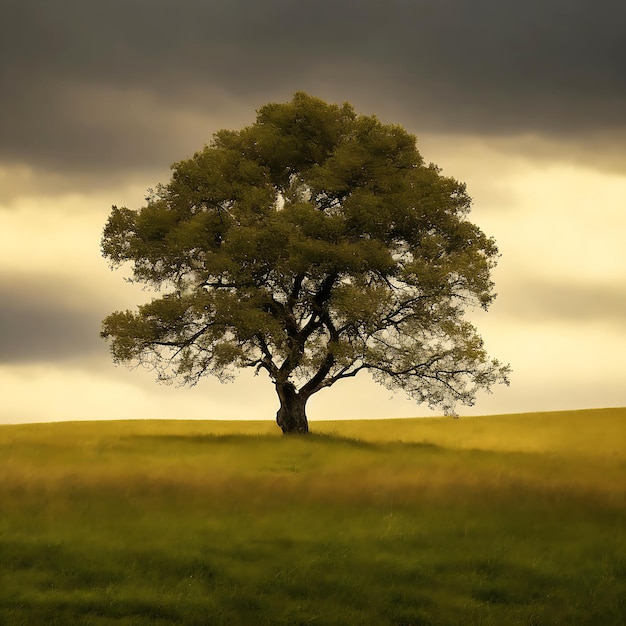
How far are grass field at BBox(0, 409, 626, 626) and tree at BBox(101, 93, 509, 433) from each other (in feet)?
21.0

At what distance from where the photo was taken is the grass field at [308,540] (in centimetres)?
1475

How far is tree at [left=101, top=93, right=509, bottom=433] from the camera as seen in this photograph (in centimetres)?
3509

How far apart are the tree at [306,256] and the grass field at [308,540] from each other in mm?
6391

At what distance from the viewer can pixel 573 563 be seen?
695 inches

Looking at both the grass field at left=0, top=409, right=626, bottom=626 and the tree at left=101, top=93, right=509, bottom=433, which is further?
the tree at left=101, top=93, right=509, bottom=433

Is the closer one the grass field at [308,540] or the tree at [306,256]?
the grass field at [308,540]

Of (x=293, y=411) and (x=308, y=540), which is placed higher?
(x=293, y=411)

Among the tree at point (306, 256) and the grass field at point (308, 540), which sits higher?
the tree at point (306, 256)

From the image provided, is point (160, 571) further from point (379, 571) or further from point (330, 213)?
point (330, 213)

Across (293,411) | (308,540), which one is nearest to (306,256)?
(293,411)

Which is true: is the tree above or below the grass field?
above

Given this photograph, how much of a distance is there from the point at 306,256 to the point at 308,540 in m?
17.6

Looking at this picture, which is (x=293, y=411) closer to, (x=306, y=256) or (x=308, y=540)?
(x=306, y=256)

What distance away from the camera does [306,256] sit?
34.2 meters
